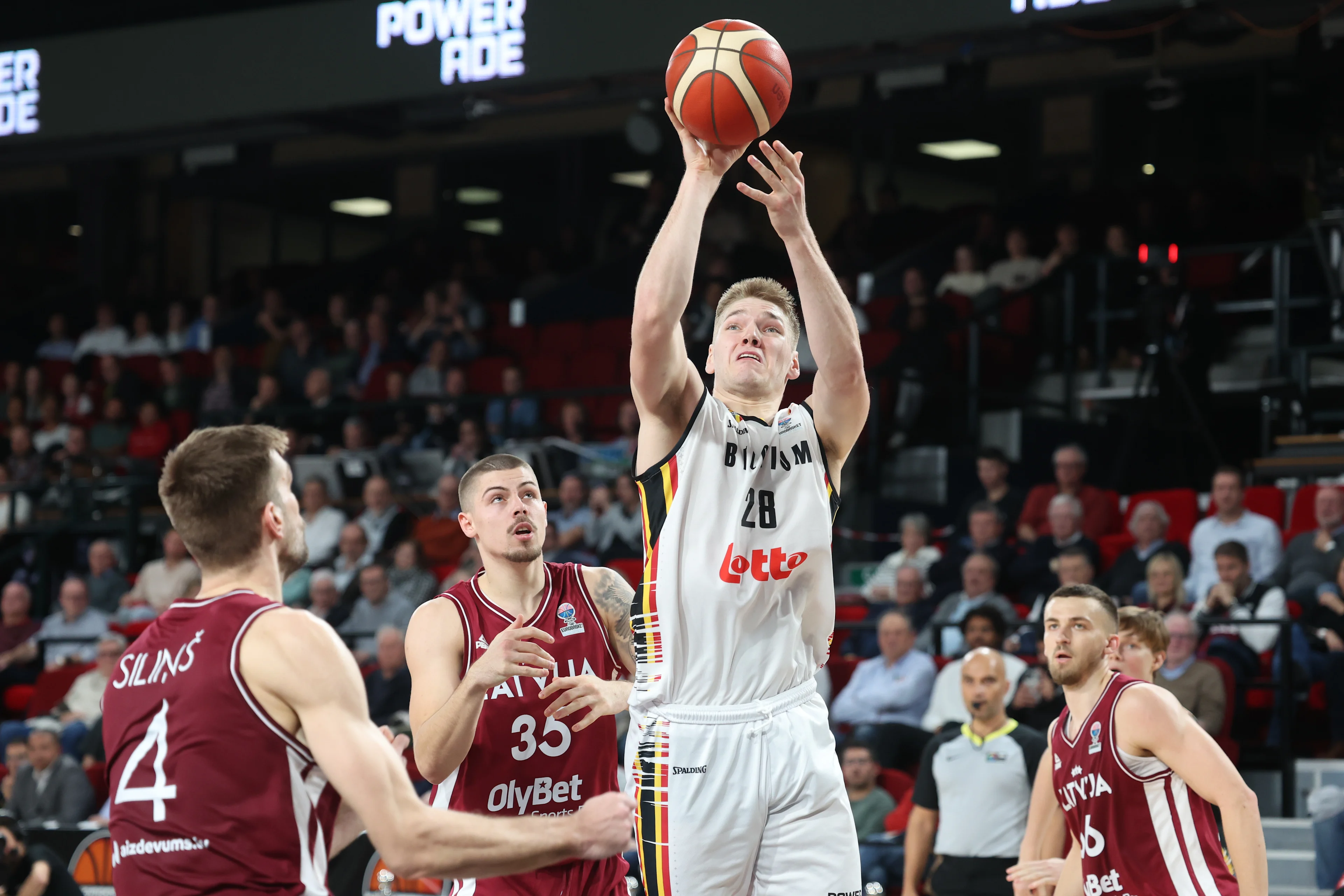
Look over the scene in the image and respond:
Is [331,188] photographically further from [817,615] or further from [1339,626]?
[817,615]

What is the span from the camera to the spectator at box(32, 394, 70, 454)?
16453 mm

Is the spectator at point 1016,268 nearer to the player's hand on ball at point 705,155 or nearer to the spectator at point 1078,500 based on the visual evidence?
the spectator at point 1078,500

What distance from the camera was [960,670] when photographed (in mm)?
8984

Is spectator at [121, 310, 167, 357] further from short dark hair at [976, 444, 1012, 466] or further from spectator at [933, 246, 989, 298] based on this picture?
short dark hair at [976, 444, 1012, 466]

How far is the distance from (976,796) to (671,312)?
14.4ft

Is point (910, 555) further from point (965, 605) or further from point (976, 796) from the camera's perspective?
point (976, 796)

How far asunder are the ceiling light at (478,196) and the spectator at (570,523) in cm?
940

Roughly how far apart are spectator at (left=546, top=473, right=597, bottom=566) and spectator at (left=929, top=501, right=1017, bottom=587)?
246 cm

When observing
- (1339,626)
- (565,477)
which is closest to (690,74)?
(1339,626)

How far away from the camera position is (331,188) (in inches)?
882

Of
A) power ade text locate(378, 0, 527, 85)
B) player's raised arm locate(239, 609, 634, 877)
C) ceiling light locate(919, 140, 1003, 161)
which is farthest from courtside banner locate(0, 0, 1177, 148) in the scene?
ceiling light locate(919, 140, 1003, 161)

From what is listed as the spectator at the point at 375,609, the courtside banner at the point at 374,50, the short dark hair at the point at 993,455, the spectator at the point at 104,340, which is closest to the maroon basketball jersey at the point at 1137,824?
the courtside banner at the point at 374,50

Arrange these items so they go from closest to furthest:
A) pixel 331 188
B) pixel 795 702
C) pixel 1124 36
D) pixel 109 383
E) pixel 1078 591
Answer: pixel 795 702, pixel 1078 591, pixel 1124 36, pixel 109 383, pixel 331 188

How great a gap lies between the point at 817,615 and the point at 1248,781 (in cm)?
530
